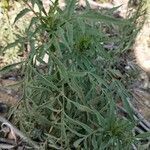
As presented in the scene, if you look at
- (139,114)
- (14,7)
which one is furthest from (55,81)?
(14,7)

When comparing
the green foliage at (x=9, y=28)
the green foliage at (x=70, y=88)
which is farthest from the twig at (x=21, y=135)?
the green foliage at (x=9, y=28)

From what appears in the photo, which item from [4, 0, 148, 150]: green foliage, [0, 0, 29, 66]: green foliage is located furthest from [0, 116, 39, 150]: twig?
[0, 0, 29, 66]: green foliage

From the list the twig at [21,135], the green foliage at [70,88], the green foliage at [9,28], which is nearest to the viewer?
the green foliage at [70,88]

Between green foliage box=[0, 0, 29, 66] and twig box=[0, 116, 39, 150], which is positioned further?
green foliage box=[0, 0, 29, 66]

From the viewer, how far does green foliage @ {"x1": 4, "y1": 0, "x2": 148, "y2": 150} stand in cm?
219

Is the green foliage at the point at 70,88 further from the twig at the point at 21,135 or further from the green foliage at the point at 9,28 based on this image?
the green foliage at the point at 9,28

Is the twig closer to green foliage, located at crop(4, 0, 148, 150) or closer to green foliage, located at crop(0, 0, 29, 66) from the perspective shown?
green foliage, located at crop(4, 0, 148, 150)

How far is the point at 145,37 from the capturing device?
4.08 m

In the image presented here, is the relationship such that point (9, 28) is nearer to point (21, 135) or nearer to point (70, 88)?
point (21, 135)

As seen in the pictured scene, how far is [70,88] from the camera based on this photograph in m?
2.52

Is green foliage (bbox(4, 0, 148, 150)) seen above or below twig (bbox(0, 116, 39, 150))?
above

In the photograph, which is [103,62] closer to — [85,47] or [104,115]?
[104,115]

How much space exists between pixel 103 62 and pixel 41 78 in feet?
2.19

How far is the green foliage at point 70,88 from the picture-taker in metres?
2.19
